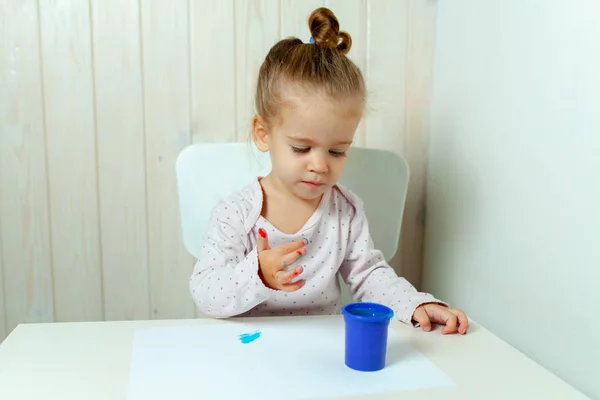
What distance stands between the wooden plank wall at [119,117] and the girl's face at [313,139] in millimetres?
424

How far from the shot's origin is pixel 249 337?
76 cm

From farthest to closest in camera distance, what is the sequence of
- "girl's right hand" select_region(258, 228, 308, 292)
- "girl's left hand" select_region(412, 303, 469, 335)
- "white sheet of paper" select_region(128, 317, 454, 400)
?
"girl's left hand" select_region(412, 303, 469, 335), "girl's right hand" select_region(258, 228, 308, 292), "white sheet of paper" select_region(128, 317, 454, 400)

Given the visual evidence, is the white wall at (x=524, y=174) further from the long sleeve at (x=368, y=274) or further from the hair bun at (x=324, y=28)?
the hair bun at (x=324, y=28)

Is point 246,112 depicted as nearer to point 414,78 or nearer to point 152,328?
point 414,78

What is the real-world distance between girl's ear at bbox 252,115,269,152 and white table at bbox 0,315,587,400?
353 mm

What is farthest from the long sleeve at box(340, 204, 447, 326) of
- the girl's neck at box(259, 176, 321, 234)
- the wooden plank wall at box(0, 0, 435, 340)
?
Result: the wooden plank wall at box(0, 0, 435, 340)

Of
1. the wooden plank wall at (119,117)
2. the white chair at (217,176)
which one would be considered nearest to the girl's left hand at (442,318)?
the white chair at (217,176)

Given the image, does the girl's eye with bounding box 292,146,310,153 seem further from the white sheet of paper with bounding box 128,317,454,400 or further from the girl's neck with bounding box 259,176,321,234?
the white sheet of paper with bounding box 128,317,454,400

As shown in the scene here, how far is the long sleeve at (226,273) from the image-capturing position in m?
0.78

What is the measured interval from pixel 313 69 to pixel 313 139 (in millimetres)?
124

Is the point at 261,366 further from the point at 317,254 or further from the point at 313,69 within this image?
the point at 313,69

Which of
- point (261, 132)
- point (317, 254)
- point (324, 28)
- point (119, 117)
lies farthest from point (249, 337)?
point (119, 117)

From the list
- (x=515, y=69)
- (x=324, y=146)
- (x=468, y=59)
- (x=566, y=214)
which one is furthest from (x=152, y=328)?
(x=468, y=59)

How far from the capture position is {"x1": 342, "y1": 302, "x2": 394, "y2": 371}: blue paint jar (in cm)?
65
